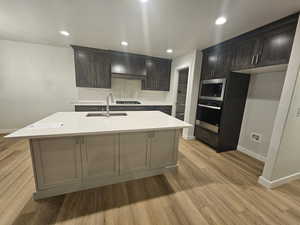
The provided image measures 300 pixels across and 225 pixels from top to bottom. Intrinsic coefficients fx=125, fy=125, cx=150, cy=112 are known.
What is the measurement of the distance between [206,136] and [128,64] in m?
3.03

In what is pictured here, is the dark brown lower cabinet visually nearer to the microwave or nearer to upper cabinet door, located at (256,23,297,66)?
the microwave

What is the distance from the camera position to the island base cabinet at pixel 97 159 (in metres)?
1.48

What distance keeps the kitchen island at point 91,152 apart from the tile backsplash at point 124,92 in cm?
237

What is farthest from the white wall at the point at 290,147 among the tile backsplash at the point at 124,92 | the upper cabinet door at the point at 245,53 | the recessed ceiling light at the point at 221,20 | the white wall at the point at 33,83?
the white wall at the point at 33,83

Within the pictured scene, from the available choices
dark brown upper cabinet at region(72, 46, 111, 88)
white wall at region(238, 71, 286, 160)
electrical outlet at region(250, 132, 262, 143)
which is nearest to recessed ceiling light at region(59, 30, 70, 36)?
dark brown upper cabinet at region(72, 46, 111, 88)

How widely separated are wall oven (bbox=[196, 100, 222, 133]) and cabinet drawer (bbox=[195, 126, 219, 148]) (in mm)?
113

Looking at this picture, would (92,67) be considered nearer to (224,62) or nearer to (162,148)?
(162,148)

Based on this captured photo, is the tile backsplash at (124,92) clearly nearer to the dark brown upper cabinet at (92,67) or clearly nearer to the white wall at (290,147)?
the dark brown upper cabinet at (92,67)

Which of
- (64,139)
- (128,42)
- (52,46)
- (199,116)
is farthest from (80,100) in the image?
(199,116)

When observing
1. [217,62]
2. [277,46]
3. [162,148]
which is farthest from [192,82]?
[162,148]

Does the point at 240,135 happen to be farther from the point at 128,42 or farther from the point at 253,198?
the point at 128,42

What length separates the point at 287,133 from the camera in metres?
1.78

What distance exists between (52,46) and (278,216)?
556cm

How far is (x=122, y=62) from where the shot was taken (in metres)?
3.78
